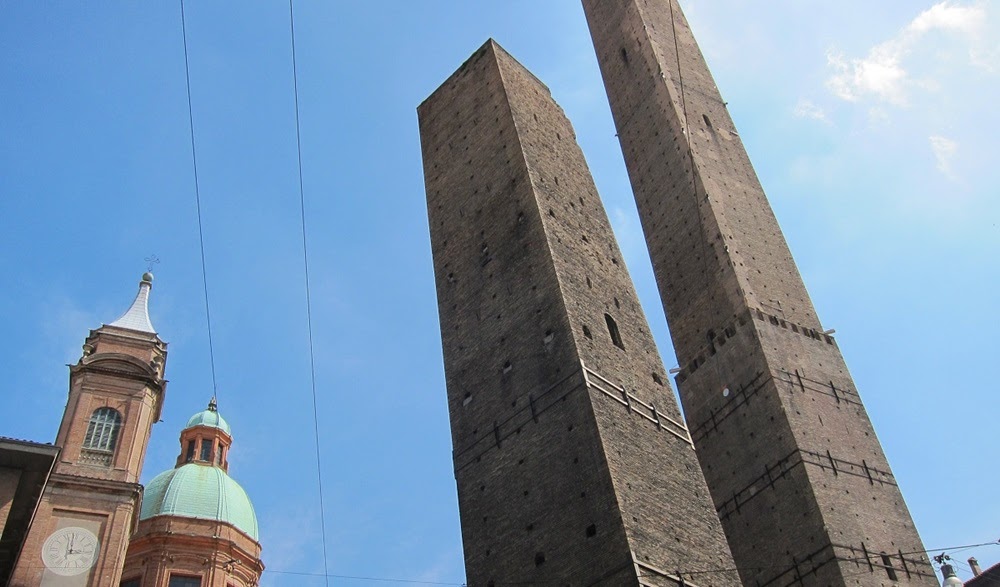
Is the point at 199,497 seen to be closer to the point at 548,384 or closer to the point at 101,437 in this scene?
the point at 101,437

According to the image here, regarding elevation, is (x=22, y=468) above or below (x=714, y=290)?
below

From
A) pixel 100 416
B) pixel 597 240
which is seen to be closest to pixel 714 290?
pixel 597 240

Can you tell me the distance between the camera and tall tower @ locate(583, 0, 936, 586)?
1420 cm

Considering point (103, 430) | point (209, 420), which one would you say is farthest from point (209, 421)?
point (103, 430)

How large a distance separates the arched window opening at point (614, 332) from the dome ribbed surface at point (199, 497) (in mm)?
12339

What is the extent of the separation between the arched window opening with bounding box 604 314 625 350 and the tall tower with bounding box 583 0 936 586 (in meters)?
3.98

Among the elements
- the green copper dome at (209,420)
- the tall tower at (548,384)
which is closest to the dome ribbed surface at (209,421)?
the green copper dome at (209,420)

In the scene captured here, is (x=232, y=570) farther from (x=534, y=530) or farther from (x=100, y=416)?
(x=534, y=530)

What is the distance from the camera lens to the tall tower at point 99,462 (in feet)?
47.5

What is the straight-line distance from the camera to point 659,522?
10234mm

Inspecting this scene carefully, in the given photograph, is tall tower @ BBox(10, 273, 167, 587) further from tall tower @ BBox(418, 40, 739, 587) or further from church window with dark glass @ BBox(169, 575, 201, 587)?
tall tower @ BBox(418, 40, 739, 587)

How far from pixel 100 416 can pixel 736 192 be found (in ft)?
41.6

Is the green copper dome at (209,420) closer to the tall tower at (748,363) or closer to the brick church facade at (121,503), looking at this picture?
the brick church facade at (121,503)

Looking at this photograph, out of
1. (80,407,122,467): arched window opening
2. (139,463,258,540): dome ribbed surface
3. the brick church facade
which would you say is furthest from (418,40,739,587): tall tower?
(139,463,258,540): dome ribbed surface
